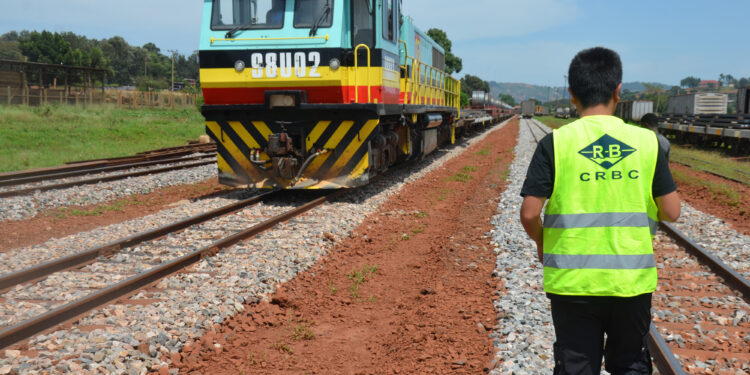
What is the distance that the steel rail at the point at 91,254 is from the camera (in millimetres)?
5160

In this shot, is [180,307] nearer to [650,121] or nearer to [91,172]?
[650,121]

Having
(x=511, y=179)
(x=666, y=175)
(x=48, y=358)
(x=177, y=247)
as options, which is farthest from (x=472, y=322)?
(x=511, y=179)

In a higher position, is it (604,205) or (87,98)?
(87,98)

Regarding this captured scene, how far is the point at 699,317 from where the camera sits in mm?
4652

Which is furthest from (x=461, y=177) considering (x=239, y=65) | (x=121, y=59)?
(x=121, y=59)

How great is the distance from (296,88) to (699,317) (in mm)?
6451

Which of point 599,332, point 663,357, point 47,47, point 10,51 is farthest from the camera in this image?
point 10,51

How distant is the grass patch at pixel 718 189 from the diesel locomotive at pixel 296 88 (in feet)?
20.4

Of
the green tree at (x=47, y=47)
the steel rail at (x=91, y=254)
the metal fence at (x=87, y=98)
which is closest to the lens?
the steel rail at (x=91, y=254)

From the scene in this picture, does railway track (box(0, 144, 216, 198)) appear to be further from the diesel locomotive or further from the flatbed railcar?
the flatbed railcar

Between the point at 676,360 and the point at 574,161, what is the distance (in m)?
2.16

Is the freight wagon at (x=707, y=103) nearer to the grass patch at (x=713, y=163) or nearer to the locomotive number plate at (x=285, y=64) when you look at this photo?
the grass patch at (x=713, y=163)

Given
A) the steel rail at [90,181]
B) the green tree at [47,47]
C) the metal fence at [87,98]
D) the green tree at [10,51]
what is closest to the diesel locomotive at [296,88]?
the steel rail at [90,181]

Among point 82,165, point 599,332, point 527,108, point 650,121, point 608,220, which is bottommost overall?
point 82,165
